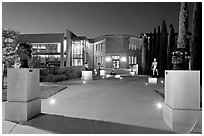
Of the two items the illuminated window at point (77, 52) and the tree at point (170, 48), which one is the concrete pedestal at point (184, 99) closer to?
the tree at point (170, 48)

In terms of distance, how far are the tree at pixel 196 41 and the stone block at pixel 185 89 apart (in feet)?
33.7

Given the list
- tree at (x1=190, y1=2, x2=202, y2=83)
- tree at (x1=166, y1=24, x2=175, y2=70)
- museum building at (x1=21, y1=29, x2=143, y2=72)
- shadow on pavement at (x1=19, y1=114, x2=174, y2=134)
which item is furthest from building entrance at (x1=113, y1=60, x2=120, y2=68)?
shadow on pavement at (x1=19, y1=114, x2=174, y2=134)

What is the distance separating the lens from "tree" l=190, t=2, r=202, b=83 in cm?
1295

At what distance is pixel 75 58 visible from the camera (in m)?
34.9

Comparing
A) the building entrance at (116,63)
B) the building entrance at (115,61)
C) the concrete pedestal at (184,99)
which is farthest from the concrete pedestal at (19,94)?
the building entrance at (115,61)

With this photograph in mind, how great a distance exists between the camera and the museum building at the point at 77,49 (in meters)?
34.0

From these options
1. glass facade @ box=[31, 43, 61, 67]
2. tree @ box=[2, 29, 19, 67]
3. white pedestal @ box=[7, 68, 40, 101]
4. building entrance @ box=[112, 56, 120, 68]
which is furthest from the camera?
building entrance @ box=[112, 56, 120, 68]

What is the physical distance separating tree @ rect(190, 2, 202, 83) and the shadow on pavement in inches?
429

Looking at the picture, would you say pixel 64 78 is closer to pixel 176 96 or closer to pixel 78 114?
pixel 78 114

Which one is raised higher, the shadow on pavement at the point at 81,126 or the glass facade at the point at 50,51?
the glass facade at the point at 50,51

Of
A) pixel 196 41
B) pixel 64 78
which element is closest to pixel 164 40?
pixel 196 41

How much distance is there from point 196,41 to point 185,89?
36.2ft

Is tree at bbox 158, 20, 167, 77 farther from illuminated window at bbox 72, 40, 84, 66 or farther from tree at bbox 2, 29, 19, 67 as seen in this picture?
illuminated window at bbox 72, 40, 84, 66

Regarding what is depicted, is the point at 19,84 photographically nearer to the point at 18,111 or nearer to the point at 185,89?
the point at 18,111
